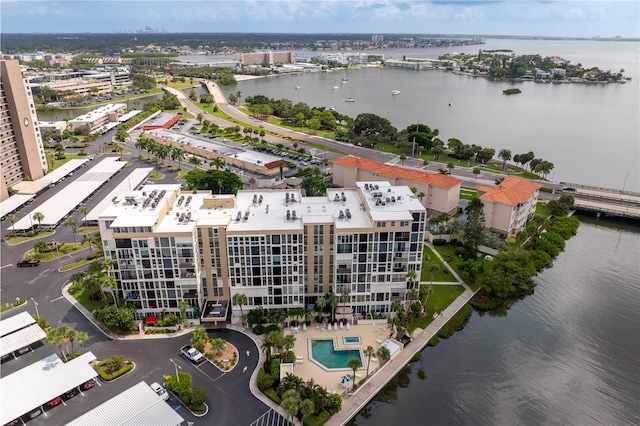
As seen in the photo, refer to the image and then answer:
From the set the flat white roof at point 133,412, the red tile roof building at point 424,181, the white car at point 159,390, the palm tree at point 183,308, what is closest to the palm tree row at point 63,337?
the flat white roof at point 133,412

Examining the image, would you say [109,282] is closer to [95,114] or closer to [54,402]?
[54,402]

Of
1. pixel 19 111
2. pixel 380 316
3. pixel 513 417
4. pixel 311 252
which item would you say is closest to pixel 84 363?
pixel 311 252

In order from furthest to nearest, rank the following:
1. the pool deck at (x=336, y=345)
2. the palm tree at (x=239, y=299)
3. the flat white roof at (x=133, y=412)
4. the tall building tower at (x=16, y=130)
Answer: the tall building tower at (x=16, y=130), the palm tree at (x=239, y=299), the pool deck at (x=336, y=345), the flat white roof at (x=133, y=412)

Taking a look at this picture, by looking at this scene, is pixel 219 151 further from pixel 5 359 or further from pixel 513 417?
pixel 513 417

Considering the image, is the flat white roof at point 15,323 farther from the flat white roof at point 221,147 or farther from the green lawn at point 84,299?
the flat white roof at point 221,147

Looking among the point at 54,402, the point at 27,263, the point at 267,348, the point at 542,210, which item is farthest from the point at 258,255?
the point at 542,210

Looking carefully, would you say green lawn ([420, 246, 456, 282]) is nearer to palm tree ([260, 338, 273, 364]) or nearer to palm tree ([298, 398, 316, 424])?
palm tree ([260, 338, 273, 364])
